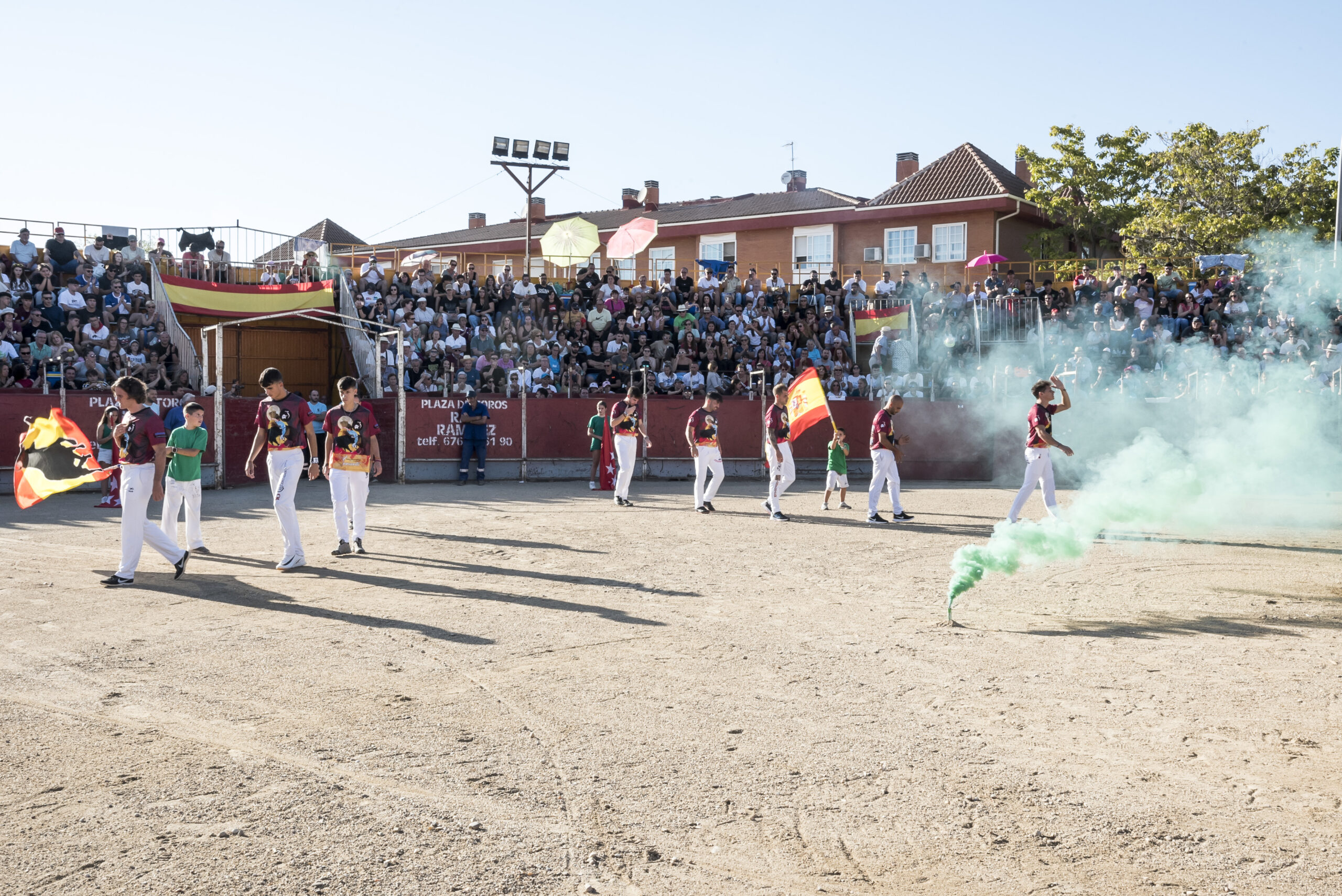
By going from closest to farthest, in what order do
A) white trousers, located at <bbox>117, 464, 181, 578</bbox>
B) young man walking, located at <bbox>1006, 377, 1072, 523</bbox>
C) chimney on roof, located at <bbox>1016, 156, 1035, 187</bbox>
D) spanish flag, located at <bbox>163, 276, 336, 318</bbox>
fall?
white trousers, located at <bbox>117, 464, 181, 578</bbox> → young man walking, located at <bbox>1006, 377, 1072, 523</bbox> → spanish flag, located at <bbox>163, 276, 336, 318</bbox> → chimney on roof, located at <bbox>1016, 156, 1035, 187</bbox>

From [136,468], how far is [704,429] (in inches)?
341

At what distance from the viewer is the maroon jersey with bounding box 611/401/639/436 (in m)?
16.6

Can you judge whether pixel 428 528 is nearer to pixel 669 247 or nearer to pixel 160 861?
pixel 160 861

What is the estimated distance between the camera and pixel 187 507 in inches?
459

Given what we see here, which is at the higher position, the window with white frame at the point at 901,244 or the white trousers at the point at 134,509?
the window with white frame at the point at 901,244

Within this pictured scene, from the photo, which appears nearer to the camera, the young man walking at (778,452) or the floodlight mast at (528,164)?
the young man walking at (778,452)

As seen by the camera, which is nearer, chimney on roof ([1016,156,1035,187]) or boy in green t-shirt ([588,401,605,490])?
boy in green t-shirt ([588,401,605,490])

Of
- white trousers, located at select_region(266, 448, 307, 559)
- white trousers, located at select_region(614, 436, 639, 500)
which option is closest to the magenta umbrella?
white trousers, located at select_region(614, 436, 639, 500)

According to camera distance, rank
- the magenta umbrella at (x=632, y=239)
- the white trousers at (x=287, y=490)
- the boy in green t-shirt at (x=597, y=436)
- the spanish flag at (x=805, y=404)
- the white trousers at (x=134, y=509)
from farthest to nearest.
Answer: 1. the magenta umbrella at (x=632, y=239)
2. the boy in green t-shirt at (x=597, y=436)
3. the spanish flag at (x=805, y=404)
4. the white trousers at (x=287, y=490)
5. the white trousers at (x=134, y=509)

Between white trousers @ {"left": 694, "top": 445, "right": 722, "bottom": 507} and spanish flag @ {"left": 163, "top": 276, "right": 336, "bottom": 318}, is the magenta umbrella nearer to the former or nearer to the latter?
spanish flag @ {"left": 163, "top": 276, "right": 336, "bottom": 318}

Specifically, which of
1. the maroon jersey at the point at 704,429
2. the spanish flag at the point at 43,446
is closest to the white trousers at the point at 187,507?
the spanish flag at the point at 43,446

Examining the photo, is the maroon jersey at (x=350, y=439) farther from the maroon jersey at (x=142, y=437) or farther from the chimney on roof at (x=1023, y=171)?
the chimney on roof at (x=1023, y=171)

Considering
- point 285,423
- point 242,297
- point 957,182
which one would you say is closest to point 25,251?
point 242,297

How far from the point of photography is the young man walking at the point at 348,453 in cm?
1123
